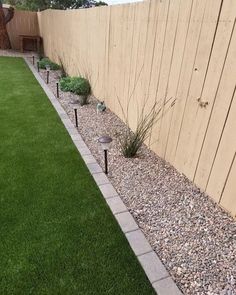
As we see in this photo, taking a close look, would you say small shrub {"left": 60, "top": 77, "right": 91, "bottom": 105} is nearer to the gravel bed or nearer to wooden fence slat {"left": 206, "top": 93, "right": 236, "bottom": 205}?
the gravel bed

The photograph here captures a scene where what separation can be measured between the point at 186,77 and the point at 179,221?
1.35 m

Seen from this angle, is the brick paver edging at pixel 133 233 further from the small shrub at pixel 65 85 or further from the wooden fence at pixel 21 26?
the wooden fence at pixel 21 26

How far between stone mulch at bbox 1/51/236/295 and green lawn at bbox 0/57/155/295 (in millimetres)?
251

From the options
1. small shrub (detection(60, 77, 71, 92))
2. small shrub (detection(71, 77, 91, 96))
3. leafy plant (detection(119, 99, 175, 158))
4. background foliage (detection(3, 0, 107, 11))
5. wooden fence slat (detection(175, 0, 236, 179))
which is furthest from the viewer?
background foliage (detection(3, 0, 107, 11))

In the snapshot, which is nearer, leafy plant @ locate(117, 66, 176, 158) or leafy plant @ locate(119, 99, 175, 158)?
leafy plant @ locate(117, 66, 176, 158)

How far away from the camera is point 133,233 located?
2016mm

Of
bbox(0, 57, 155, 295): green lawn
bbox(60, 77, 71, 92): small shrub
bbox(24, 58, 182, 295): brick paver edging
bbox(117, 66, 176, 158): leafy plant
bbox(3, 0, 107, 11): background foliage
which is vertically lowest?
bbox(0, 57, 155, 295): green lawn

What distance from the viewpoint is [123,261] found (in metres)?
1.78

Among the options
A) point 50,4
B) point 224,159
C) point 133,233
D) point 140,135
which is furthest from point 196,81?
point 50,4

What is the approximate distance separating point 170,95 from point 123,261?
1.76 m

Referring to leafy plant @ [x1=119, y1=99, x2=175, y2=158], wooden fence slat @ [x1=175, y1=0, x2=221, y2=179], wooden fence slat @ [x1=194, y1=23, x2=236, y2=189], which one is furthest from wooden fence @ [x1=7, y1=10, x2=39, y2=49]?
wooden fence slat @ [x1=194, y1=23, x2=236, y2=189]

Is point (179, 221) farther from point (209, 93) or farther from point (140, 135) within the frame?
point (140, 135)

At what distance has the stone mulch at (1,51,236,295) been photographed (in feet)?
5.56

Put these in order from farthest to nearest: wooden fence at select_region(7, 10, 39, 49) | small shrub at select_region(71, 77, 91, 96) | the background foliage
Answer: the background foliage
wooden fence at select_region(7, 10, 39, 49)
small shrub at select_region(71, 77, 91, 96)
